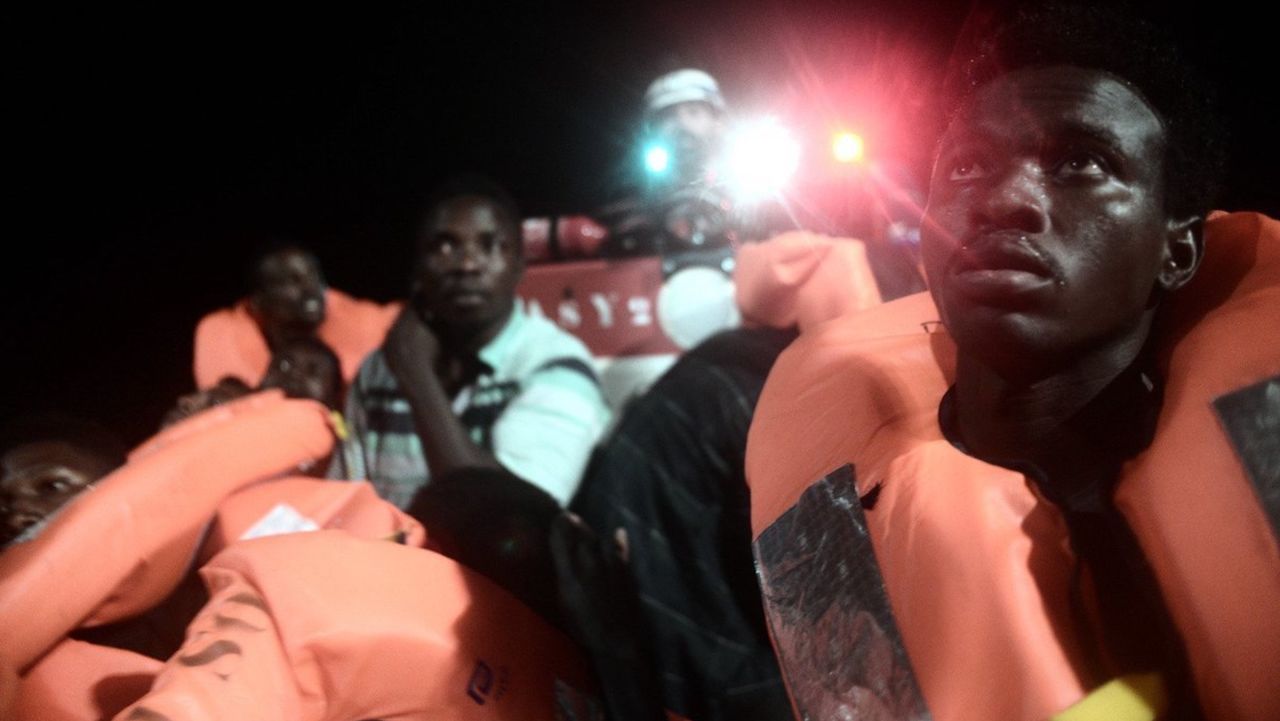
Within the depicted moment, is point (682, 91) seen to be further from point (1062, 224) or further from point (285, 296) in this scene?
point (1062, 224)

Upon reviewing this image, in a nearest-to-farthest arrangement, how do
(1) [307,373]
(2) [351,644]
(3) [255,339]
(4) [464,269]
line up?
(2) [351,644] → (4) [464,269] → (1) [307,373] → (3) [255,339]

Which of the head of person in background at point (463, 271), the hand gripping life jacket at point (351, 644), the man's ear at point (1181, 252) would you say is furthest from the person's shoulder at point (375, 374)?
the man's ear at point (1181, 252)

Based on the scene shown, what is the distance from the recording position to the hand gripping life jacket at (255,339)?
8.32 feet

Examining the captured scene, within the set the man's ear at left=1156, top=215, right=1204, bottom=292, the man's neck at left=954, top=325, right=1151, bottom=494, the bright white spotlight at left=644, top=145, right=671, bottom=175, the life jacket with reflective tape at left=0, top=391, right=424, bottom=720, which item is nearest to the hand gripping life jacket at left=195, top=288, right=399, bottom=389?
the bright white spotlight at left=644, top=145, right=671, bottom=175

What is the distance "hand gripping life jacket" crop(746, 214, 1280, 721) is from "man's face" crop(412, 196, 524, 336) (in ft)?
4.38

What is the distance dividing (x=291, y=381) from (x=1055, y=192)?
197 cm

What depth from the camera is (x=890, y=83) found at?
1970 millimetres

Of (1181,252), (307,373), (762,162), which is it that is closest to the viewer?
(1181,252)

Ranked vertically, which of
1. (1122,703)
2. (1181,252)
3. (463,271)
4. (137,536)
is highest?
(463,271)

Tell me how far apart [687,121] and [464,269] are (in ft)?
2.69

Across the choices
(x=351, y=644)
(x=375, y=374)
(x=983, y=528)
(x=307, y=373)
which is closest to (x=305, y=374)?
(x=307, y=373)

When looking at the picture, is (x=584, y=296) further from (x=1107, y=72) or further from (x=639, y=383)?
(x=1107, y=72)

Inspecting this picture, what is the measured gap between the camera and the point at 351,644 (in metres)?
0.94

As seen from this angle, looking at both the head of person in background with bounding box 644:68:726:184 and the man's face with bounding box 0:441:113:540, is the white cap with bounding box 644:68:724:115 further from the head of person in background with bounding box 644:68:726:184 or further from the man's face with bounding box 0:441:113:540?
the man's face with bounding box 0:441:113:540
